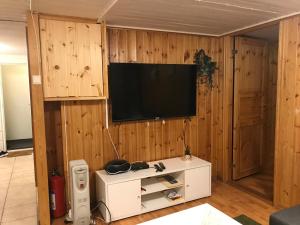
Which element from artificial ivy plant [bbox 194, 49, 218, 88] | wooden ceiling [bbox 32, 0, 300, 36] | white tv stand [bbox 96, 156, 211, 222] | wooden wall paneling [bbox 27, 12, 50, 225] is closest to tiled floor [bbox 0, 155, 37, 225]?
wooden wall paneling [bbox 27, 12, 50, 225]

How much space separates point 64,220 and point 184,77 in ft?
7.53

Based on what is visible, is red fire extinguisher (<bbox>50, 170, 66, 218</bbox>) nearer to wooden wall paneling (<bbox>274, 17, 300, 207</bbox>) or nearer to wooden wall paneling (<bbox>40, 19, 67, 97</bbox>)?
wooden wall paneling (<bbox>40, 19, 67, 97</bbox>)

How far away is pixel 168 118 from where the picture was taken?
11.0 ft

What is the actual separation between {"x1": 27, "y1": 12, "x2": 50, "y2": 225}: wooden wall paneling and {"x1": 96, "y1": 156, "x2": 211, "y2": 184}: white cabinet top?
2.04ft

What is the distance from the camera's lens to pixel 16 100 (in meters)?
6.22

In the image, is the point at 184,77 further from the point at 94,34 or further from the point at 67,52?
the point at 67,52

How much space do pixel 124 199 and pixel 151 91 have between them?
1.33 meters

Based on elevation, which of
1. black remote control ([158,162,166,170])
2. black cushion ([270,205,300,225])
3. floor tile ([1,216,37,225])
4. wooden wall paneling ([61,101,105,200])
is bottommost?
floor tile ([1,216,37,225])

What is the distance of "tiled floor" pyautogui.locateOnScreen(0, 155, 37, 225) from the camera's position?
2.90 meters

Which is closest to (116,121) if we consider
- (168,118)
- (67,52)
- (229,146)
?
(168,118)

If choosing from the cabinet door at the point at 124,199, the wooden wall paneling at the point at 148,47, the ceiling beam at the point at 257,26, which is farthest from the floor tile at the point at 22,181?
the ceiling beam at the point at 257,26

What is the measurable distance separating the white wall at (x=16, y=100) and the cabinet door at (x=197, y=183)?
16.2 feet

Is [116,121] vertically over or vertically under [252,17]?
under

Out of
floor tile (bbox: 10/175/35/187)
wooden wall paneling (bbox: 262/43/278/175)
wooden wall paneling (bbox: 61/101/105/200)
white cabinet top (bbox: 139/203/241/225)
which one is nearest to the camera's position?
white cabinet top (bbox: 139/203/241/225)
